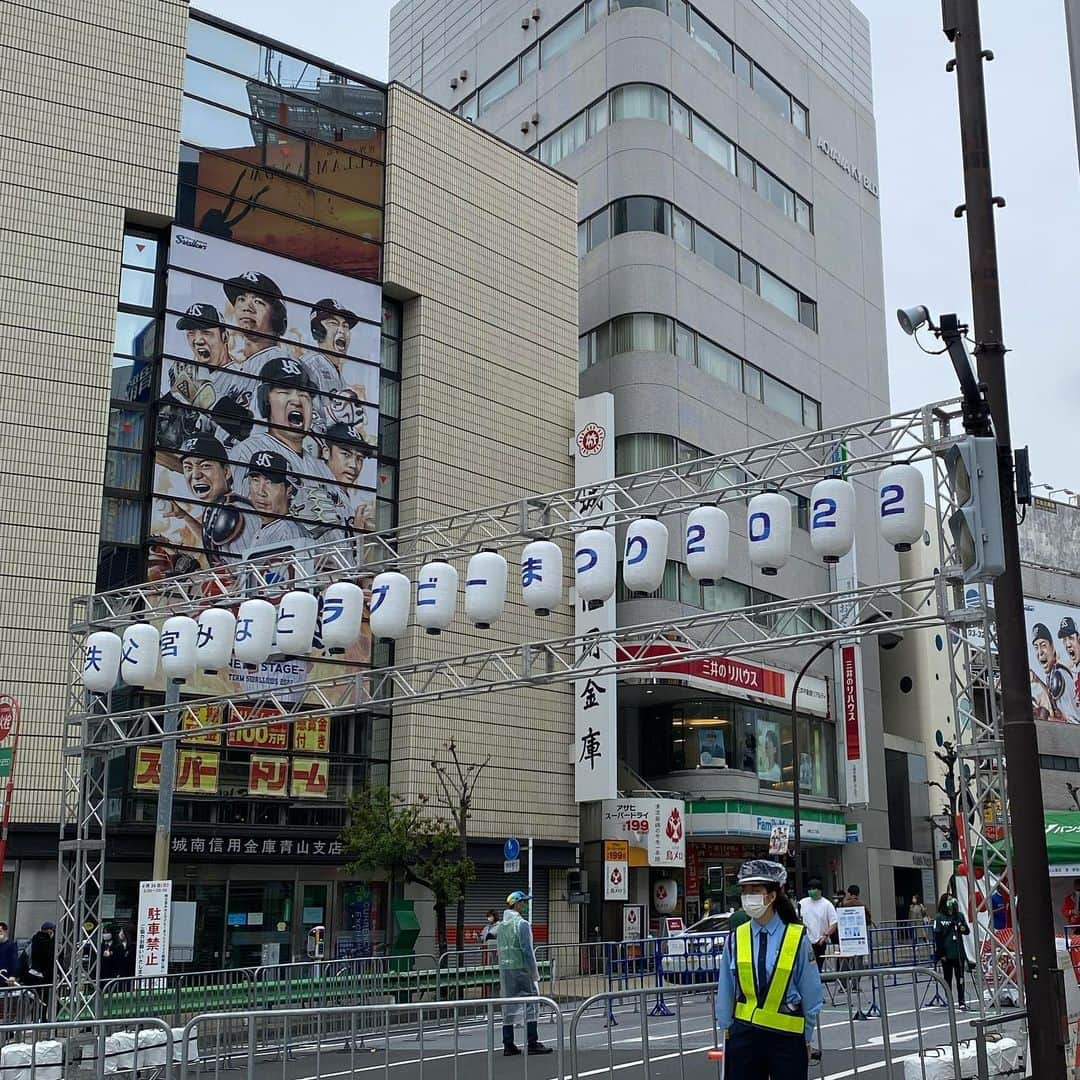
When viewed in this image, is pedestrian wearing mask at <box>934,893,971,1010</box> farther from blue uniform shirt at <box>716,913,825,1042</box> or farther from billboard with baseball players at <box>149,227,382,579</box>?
billboard with baseball players at <box>149,227,382,579</box>

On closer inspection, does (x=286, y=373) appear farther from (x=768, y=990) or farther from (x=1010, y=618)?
(x=768, y=990)

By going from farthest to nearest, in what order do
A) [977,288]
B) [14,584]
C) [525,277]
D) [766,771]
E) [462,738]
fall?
[766,771], [525,277], [462,738], [14,584], [977,288]

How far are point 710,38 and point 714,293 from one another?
372 inches

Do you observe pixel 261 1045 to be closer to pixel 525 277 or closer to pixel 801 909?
pixel 801 909

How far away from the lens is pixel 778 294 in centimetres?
4772

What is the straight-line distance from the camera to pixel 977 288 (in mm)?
12055

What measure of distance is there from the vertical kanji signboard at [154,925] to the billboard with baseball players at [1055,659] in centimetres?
4539

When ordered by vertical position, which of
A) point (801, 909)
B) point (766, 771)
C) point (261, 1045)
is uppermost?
point (766, 771)

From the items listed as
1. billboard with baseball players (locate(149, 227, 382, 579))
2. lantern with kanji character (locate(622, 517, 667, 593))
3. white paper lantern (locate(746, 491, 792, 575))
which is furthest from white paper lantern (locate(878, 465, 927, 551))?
billboard with baseball players (locate(149, 227, 382, 579))

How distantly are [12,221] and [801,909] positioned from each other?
73.5 ft

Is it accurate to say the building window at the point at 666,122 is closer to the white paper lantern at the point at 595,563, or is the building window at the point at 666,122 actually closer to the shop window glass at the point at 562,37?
the shop window glass at the point at 562,37

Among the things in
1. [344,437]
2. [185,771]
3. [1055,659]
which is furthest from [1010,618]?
[1055,659]

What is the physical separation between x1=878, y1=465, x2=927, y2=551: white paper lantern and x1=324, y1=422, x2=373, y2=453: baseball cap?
20015 millimetres

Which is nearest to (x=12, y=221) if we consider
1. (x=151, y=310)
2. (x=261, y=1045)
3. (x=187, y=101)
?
(x=151, y=310)
